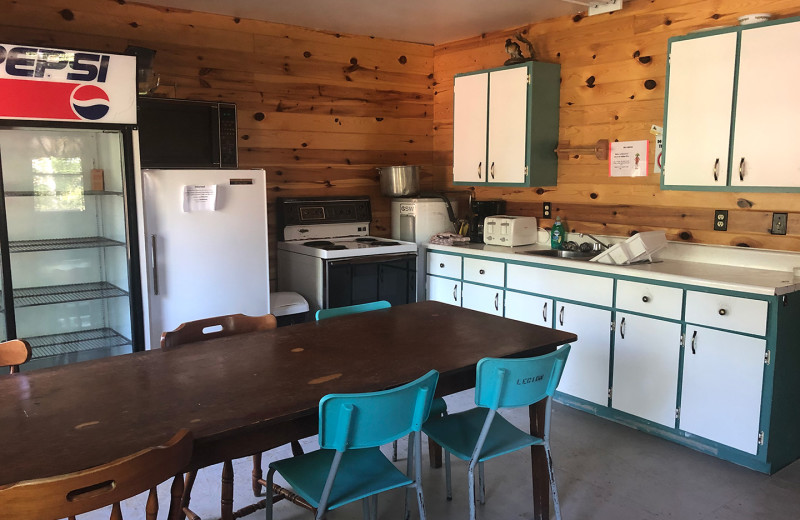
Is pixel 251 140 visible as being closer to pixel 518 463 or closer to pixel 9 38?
pixel 9 38

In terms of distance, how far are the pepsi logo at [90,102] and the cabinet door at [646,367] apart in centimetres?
284

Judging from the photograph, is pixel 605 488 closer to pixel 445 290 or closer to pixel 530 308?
pixel 530 308

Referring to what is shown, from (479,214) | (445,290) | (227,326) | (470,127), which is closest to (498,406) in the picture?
(227,326)

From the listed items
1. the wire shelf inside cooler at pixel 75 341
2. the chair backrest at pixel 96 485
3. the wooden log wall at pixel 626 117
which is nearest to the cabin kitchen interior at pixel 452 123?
the wooden log wall at pixel 626 117

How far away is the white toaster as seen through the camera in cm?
431

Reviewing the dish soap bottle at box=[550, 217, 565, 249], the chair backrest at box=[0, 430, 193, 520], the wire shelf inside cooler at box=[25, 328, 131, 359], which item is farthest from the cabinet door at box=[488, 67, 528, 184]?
the chair backrest at box=[0, 430, 193, 520]

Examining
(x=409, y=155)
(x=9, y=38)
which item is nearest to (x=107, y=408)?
(x=9, y=38)

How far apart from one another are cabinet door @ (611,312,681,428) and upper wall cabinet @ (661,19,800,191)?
762 mm

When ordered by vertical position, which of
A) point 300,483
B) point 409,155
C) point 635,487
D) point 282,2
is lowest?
point 635,487

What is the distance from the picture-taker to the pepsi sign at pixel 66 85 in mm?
2844

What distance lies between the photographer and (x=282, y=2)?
12.7ft

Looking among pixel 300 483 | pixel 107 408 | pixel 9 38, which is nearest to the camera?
pixel 107 408

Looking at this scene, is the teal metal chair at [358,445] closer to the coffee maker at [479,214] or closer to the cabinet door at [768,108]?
the cabinet door at [768,108]

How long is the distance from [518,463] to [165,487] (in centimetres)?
162
